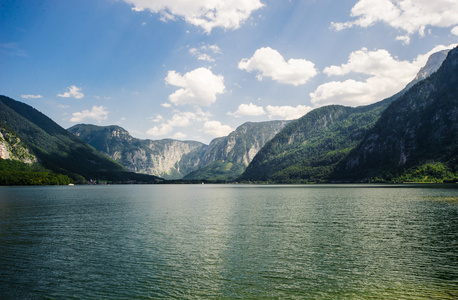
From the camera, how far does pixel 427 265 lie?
30.5 metres

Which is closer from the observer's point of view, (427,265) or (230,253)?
(427,265)

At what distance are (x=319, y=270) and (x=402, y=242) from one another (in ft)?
63.7

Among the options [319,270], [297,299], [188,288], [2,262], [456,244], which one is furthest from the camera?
[456,244]

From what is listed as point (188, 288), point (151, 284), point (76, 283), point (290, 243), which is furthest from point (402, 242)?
point (76, 283)

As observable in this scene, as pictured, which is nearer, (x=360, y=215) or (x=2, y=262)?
(x=2, y=262)

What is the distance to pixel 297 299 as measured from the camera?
22.6 metres

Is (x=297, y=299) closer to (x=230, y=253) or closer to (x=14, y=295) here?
(x=230, y=253)

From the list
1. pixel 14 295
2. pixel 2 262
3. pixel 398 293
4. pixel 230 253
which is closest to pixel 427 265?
pixel 398 293

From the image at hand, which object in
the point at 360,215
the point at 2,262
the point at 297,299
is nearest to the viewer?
the point at 297,299

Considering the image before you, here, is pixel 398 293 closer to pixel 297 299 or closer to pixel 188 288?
pixel 297 299

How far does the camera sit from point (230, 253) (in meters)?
36.4

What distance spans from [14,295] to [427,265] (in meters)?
40.4

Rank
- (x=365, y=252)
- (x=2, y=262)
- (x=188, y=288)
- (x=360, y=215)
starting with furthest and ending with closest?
1. (x=360, y=215)
2. (x=365, y=252)
3. (x=2, y=262)
4. (x=188, y=288)

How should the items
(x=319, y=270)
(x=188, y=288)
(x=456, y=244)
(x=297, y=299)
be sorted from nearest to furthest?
1. (x=297, y=299)
2. (x=188, y=288)
3. (x=319, y=270)
4. (x=456, y=244)
